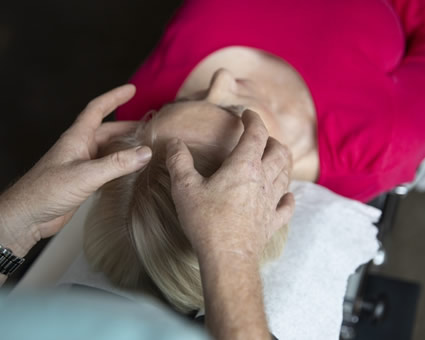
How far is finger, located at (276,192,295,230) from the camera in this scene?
804 millimetres

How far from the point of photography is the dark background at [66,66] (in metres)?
1.72

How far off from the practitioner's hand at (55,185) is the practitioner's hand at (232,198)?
9 cm

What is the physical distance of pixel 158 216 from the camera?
2.51ft

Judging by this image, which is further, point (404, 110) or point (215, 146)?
point (404, 110)

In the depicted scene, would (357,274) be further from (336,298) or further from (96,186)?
(96,186)

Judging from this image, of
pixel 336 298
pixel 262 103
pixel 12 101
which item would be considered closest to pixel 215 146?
pixel 262 103

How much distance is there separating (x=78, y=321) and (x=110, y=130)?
28.8 inches

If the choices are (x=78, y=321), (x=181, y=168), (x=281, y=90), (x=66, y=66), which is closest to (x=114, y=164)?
(x=181, y=168)

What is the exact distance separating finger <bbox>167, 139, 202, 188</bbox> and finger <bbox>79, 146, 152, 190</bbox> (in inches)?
1.7

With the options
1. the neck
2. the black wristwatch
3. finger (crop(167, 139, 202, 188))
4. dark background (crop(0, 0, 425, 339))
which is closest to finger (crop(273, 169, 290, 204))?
finger (crop(167, 139, 202, 188))

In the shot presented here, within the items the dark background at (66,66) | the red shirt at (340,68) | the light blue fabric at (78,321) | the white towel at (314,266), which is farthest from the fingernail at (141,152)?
the dark background at (66,66)

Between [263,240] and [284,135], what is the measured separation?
19.5 inches

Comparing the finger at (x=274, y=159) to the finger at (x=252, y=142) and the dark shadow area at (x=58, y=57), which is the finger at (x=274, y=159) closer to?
the finger at (x=252, y=142)

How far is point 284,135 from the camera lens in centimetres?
114
